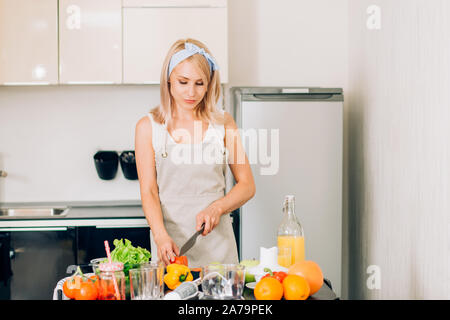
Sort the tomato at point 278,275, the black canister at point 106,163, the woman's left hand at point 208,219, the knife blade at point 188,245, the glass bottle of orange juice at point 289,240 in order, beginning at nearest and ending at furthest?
the tomato at point 278,275 < the glass bottle of orange juice at point 289,240 < the knife blade at point 188,245 < the woman's left hand at point 208,219 < the black canister at point 106,163

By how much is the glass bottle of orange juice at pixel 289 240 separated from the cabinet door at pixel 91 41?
68.8 inches

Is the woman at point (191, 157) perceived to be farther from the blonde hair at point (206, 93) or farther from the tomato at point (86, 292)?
the tomato at point (86, 292)

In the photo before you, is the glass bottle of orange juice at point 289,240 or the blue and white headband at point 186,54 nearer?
the glass bottle of orange juice at point 289,240

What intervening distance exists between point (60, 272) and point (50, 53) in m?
1.24

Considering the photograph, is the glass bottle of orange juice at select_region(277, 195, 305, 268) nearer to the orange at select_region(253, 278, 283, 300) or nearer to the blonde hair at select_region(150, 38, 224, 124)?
the orange at select_region(253, 278, 283, 300)

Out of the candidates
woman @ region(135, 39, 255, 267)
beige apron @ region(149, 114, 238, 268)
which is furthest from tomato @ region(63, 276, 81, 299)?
beige apron @ region(149, 114, 238, 268)

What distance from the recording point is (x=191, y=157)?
6.59 ft

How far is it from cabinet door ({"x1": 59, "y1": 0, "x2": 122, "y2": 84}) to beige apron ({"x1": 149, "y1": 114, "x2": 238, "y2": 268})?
1.09 m

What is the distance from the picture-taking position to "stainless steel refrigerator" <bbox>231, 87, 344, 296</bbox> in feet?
9.22

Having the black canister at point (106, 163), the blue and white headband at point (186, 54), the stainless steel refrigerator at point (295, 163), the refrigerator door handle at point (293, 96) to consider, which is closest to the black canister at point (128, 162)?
the black canister at point (106, 163)

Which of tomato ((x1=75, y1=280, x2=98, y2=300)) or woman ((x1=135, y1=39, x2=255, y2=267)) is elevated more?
woman ((x1=135, y1=39, x2=255, y2=267))

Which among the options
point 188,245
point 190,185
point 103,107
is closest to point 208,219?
point 188,245

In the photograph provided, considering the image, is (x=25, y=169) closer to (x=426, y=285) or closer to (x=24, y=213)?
(x=24, y=213)

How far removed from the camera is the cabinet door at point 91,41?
114 inches
